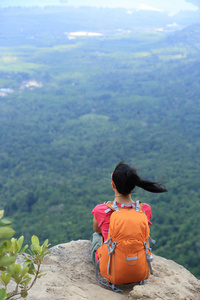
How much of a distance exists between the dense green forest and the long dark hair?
1.75ft

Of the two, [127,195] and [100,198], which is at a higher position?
[127,195]

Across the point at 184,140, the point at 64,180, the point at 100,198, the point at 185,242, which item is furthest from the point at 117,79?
the point at 185,242

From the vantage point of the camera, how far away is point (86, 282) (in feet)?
9.81

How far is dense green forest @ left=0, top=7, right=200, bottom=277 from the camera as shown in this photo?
98.4 ft

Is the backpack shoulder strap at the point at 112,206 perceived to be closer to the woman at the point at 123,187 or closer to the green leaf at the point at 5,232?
the woman at the point at 123,187

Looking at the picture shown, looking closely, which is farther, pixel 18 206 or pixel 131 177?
pixel 18 206

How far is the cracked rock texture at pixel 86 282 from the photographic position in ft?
8.27

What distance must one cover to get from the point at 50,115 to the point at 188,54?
4111 centimetres

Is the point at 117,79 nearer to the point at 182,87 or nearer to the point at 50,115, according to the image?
the point at 182,87

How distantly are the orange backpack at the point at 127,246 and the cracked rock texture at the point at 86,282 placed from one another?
129mm

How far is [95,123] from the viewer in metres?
62.2

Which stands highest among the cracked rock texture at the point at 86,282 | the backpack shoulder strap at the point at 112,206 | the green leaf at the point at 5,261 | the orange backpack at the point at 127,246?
the green leaf at the point at 5,261

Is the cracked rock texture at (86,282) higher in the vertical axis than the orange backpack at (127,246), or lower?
lower

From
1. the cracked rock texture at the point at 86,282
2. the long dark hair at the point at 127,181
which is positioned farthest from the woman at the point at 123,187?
the cracked rock texture at the point at 86,282
